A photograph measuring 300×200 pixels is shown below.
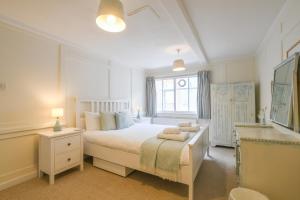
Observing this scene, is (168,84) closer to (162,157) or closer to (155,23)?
(155,23)

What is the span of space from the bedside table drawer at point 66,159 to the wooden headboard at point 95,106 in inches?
27.9

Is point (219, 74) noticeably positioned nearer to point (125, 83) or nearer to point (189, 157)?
point (125, 83)

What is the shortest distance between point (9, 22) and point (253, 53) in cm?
525

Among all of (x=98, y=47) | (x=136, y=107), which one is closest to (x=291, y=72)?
(x=98, y=47)

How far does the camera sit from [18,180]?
7.86ft

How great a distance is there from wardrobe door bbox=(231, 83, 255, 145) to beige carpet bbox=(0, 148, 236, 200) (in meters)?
1.65

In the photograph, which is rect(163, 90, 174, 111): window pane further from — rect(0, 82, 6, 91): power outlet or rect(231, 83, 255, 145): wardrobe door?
rect(0, 82, 6, 91): power outlet

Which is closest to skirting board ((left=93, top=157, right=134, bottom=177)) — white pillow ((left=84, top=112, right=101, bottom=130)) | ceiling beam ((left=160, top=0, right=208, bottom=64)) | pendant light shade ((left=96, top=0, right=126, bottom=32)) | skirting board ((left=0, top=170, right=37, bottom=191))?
white pillow ((left=84, top=112, right=101, bottom=130))

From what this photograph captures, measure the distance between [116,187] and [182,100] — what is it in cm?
379

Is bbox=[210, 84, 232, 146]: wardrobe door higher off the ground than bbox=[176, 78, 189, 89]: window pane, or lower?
lower

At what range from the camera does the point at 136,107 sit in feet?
17.7

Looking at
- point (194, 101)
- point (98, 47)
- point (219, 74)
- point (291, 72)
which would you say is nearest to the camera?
point (291, 72)

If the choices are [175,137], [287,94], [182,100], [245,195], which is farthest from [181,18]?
[182,100]

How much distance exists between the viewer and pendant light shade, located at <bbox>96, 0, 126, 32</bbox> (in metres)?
1.35
